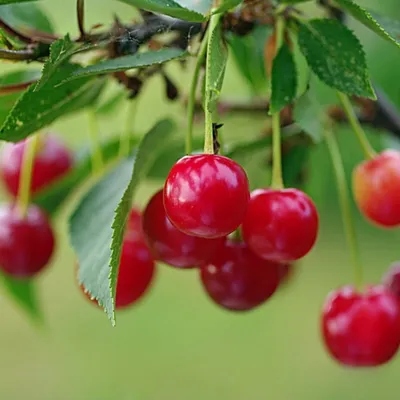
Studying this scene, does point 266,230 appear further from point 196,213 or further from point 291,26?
point 291,26

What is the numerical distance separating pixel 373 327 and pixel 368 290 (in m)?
0.07

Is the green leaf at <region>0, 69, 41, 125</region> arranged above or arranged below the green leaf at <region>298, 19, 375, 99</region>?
below

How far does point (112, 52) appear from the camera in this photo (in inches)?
30.9

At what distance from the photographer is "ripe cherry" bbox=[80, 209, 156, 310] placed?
92 cm

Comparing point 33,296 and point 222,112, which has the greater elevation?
point 222,112

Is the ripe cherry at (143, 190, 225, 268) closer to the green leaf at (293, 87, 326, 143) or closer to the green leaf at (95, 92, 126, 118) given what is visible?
the green leaf at (293, 87, 326, 143)

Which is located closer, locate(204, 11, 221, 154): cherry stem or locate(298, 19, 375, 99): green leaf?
locate(204, 11, 221, 154): cherry stem

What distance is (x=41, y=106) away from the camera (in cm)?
76

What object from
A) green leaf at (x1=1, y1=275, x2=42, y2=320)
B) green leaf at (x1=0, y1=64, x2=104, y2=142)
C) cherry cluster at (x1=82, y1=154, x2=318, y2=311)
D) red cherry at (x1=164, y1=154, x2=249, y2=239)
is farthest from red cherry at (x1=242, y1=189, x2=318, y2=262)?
green leaf at (x1=1, y1=275, x2=42, y2=320)

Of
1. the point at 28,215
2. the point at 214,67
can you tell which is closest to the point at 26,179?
the point at 28,215

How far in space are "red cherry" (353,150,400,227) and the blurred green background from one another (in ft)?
6.76

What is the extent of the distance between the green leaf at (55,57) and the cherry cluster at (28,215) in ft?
1.06

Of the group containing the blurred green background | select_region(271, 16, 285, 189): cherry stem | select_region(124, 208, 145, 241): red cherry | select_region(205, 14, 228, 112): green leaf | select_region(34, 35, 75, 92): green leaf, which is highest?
select_region(205, 14, 228, 112): green leaf

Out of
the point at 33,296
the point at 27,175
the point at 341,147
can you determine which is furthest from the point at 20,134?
the point at 341,147
